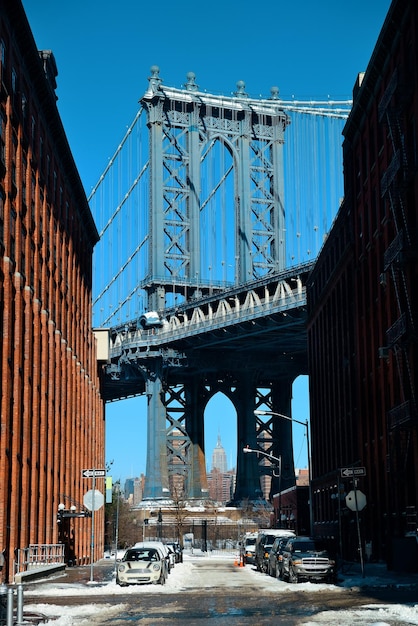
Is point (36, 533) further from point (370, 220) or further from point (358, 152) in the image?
point (358, 152)

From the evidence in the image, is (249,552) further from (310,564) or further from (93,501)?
(93,501)

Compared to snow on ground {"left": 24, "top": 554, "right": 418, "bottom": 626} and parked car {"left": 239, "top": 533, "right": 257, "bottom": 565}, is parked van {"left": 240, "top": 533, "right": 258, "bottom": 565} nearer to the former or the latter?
parked car {"left": 239, "top": 533, "right": 257, "bottom": 565}

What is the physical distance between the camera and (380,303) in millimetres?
54844

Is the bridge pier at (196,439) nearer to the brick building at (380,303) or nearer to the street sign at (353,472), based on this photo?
the brick building at (380,303)

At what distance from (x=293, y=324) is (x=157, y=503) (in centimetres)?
2945

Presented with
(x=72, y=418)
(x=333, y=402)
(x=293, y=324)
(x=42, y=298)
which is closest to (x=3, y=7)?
(x=42, y=298)

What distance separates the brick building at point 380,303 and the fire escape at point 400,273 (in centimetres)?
6

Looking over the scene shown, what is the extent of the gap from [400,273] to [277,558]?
15.1 m

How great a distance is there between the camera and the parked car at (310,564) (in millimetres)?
35000

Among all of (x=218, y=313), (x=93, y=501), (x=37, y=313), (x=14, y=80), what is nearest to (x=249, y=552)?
(x=37, y=313)

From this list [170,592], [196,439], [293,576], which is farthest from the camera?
[196,439]

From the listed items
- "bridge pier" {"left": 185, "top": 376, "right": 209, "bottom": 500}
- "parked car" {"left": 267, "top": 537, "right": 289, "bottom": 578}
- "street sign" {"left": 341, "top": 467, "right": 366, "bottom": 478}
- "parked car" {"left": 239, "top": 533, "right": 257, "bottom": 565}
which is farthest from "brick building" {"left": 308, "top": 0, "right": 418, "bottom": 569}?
"bridge pier" {"left": 185, "top": 376, "right": 209, "bottom": 500}

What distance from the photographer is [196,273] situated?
122562 millimetres

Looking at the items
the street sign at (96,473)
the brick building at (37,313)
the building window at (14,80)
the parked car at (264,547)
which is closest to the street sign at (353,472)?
the street sign at (96,473)
